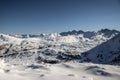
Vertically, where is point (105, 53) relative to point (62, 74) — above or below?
above

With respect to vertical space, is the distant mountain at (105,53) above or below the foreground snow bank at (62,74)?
above

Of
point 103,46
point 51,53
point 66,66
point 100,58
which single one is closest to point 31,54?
point 51,53

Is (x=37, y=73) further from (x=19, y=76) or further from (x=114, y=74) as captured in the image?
(x=114, y=74)

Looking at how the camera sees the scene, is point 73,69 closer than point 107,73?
No

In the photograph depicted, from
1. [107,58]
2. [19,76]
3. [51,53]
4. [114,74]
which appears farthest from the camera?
[51,53]

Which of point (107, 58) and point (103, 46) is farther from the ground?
point (103, 46)

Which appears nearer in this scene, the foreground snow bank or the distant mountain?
the foreground snow bank

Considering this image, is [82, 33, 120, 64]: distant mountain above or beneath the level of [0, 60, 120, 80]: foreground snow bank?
above

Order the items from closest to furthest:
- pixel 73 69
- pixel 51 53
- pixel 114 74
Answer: pixel 114 74 < pixel 73 69 < pixel 51 53

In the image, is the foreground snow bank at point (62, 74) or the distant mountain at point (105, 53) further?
the distant mountain at point (105, 53)

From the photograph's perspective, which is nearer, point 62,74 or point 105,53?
point 62,74
